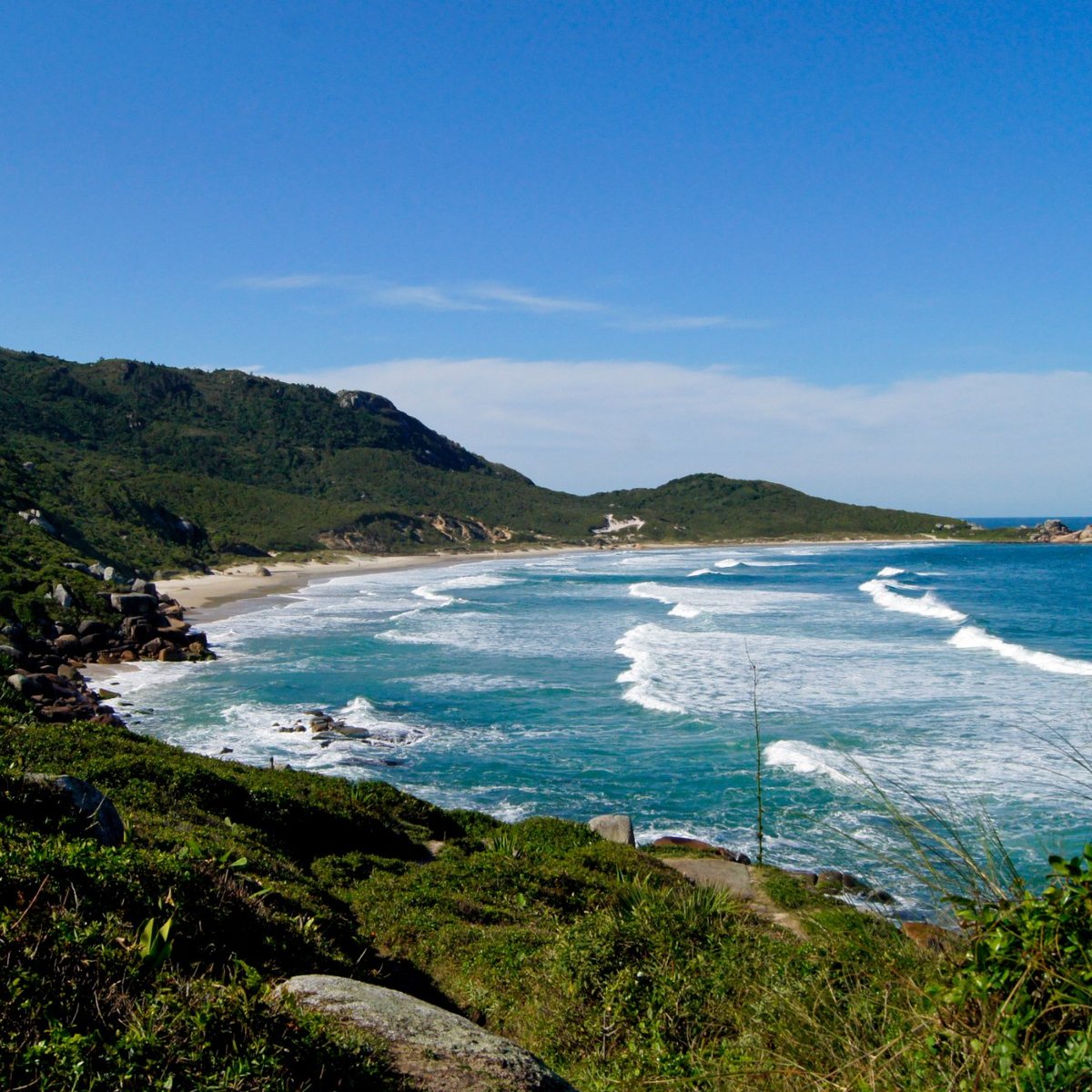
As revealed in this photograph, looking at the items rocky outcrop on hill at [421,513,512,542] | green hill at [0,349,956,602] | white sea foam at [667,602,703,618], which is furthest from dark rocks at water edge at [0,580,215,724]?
rocky outcrop on hill at [421,513,512,542]

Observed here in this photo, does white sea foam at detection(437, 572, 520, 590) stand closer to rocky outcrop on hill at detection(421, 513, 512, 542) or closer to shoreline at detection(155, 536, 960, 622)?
shoreline at detection(155, 536, 960, 622)

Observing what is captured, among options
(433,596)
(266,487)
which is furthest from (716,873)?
(266,487)

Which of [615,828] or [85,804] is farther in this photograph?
[615,828]

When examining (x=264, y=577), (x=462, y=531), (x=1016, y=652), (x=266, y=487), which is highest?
(x=266, y=487)

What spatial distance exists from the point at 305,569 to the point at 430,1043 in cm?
7735

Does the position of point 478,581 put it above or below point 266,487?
below

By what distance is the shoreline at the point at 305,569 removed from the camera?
52281 millimetres

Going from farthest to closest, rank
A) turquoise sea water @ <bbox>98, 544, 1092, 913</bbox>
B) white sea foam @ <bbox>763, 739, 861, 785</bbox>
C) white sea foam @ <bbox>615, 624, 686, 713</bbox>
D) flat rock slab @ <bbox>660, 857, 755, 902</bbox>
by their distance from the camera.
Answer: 1. white sea foam @ <bbox>615, 624, 686, 713</bbox>
2. white sea foam @ <bbox>763, 739, 861, 785</bbox>
3. turquoise sea water @ <bbox>98, 544, 1092, 913</bbox>
4. flat rock slab @ <bbox>660, 857, 755, 902</bbox>

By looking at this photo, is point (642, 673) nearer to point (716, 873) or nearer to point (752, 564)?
point (716, 873)

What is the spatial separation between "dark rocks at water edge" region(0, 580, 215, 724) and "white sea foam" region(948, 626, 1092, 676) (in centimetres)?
2822

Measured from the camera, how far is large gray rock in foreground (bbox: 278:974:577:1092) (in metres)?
4.31

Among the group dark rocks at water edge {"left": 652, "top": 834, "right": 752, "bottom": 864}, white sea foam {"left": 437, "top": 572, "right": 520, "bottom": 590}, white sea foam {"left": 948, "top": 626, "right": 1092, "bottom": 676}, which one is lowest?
dark rocks at water edge {"left": 652, "top": 834, "right": 752, "bottom": 864}

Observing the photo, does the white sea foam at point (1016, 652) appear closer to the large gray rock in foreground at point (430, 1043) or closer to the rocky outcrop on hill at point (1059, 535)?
the large gray rock in foreground at point (430, 1043)

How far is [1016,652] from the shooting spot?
1224 inches
